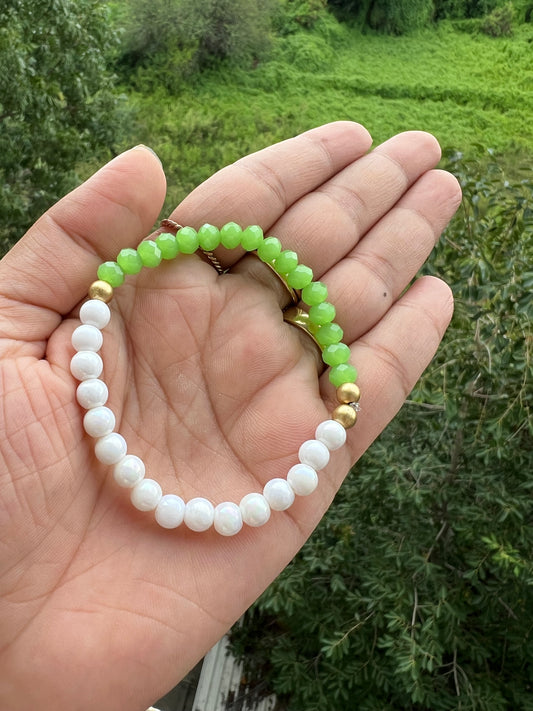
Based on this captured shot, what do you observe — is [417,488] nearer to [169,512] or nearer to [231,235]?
[169,512]

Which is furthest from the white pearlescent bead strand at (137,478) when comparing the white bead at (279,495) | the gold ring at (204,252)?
the gold ring at (204,252)

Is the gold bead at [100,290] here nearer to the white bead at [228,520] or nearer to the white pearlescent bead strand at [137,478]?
the white pearlescent bead strand at [137,478]

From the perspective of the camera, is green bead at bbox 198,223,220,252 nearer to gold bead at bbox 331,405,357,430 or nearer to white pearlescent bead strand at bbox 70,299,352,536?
white pearlescent bead strand at bbox 70,299,352,536

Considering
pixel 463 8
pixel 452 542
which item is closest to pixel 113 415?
pixel 452 542

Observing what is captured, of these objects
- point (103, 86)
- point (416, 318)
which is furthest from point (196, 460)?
point (103, 86)

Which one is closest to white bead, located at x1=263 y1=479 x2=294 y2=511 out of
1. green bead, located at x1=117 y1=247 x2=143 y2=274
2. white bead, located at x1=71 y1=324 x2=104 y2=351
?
white bead, located at x1=71 y1=324 x2=104 y2=351

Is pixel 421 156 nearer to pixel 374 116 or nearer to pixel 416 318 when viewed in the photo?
pixel 416 318
